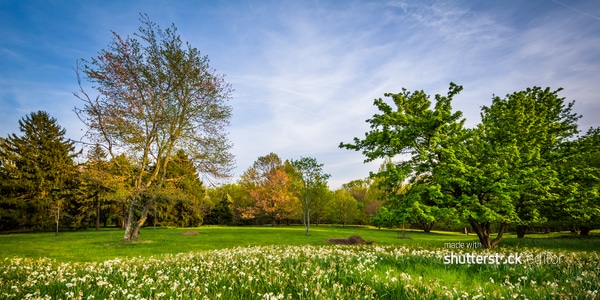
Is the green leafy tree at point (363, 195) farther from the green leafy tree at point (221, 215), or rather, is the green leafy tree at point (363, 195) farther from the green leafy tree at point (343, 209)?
the green leafy tree at point (221, 215)

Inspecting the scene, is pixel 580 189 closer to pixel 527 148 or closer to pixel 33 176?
pixel 527 148

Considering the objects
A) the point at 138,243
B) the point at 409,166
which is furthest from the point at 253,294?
the point at 138,243

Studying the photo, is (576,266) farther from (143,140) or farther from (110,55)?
(110,55)

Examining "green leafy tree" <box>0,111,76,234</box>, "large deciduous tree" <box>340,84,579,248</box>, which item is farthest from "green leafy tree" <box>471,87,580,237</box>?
"green leafy tree" <box>0,111,76,234</box>

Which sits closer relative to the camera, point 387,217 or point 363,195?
point 387,217

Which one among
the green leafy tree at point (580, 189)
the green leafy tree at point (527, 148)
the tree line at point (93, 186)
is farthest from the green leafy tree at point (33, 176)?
the green leafy tree at point (580, 189)

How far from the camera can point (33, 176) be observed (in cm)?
4625

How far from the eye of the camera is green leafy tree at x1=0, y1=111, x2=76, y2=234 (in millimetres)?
44125

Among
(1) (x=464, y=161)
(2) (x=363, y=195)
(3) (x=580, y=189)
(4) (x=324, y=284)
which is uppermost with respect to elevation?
(1) (x=464, y=161)

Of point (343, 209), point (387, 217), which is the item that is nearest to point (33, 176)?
point (387, 217)

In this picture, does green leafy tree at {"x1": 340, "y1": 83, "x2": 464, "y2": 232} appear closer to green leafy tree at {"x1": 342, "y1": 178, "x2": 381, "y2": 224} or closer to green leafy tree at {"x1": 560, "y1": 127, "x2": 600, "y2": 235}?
green leafy tree at {"x1": 560, "y1": 127, "x2": 600, "y2": 235}

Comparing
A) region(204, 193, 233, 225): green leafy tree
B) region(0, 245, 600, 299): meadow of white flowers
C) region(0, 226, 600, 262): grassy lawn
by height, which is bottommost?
region(204, 193, 233, 225): green leafy tree

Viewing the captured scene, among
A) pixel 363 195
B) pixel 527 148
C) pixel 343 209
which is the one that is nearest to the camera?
pixel 527 148

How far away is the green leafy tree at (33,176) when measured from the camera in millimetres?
44125
